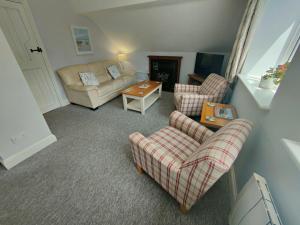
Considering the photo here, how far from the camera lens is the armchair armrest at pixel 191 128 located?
53.7 inches

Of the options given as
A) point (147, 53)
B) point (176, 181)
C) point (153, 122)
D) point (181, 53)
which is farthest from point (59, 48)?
point (176, 181)

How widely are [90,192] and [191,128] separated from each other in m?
1.27

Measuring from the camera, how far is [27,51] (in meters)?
2.46

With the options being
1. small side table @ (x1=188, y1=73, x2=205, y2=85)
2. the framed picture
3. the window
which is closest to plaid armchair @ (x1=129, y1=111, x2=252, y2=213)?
the window

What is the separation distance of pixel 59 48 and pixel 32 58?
0.61 metres

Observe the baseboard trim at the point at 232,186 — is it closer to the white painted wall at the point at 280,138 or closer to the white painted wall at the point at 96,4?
the white painted wall at the point at 280,138

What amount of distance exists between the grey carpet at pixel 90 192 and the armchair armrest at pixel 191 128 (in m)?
0.56

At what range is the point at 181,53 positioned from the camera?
373 centimetres

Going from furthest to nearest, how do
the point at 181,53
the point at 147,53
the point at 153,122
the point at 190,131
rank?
1. the point at 147,53
2. the point at 181,53
3. the point at 153,122
4. the point at 190,131

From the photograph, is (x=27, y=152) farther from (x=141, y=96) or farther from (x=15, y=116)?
(x=141, y=96)

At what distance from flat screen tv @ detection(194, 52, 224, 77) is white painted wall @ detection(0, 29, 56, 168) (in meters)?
3.47

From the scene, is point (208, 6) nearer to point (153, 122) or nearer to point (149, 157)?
point (153, 122)

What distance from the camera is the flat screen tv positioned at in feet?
9.69

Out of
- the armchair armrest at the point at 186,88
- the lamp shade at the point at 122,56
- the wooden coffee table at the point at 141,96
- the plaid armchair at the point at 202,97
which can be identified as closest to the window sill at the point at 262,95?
the plaid armchair at the point at 202,97
